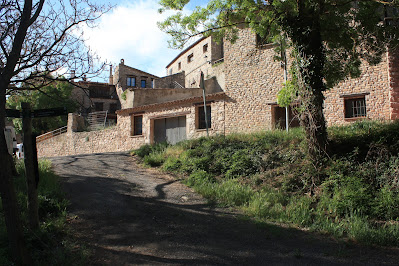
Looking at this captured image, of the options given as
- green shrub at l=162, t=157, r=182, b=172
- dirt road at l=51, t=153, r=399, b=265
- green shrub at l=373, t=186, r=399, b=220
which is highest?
green shrub at l=162, t=157, r=182, b=172

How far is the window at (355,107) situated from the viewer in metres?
13.5

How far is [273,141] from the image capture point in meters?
10.5

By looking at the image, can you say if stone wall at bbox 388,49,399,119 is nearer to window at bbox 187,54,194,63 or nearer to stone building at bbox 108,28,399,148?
stone building at bbox 108,28,399,148

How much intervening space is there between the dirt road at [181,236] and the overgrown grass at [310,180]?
1.72ft

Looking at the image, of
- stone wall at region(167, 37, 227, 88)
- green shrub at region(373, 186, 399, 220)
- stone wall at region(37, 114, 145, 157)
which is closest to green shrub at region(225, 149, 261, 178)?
green shrub at region(373, 186, 399, 220)

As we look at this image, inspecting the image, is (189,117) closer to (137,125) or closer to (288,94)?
(137,125)

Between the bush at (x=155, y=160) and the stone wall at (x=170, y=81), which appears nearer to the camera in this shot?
the bush at (x=155, y=160)

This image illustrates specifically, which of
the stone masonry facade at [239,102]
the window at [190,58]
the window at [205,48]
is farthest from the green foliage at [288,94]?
the window at [190,58]

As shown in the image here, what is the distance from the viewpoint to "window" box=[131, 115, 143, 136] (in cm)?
2039

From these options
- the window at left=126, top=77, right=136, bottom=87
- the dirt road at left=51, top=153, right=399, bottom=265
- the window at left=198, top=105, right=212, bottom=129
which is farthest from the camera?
the window at left=126, top=77, right=136, bottom=87

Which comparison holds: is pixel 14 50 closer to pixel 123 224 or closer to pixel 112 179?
pixel 123 224

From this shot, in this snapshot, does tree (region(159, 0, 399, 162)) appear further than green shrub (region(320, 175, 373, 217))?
Yes

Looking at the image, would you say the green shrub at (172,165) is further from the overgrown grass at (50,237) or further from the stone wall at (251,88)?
the stone wall at (251,88)

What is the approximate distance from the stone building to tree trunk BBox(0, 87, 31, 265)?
736 centimetres
